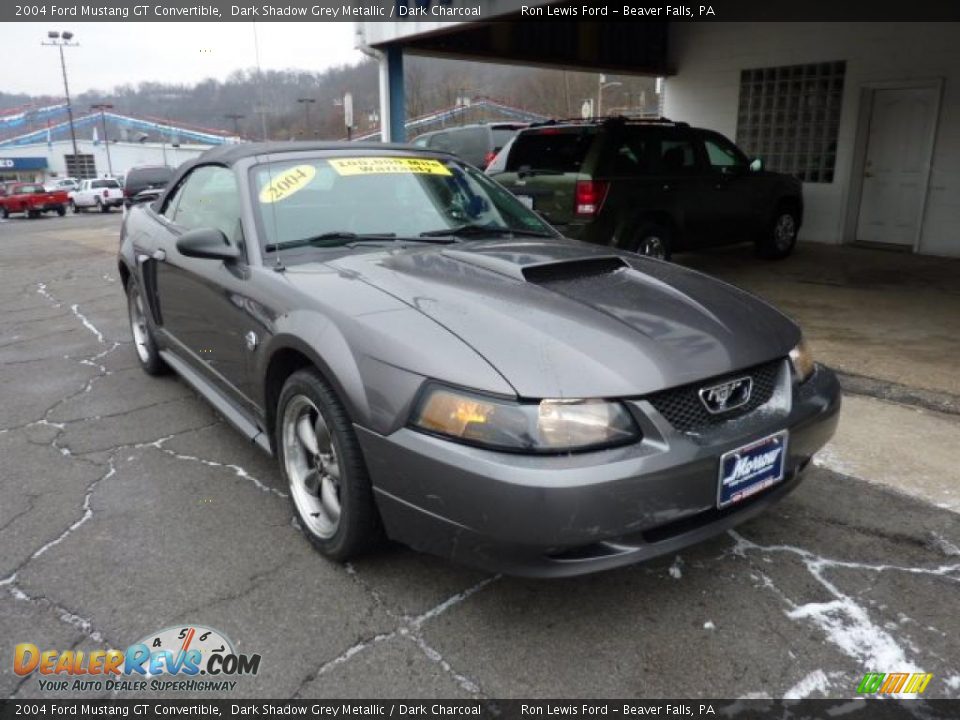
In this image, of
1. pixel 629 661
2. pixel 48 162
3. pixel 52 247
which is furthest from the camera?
pixel 48 162

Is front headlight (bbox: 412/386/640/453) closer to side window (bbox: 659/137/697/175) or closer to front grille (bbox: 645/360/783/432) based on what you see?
front grille (bbox: 645/360/783/432)

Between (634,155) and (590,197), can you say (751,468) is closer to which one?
(590,197)

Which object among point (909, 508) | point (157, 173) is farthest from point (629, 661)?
point (157, 173)

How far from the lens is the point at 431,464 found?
2.08 meters

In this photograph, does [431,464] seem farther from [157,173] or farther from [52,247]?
[157,173]

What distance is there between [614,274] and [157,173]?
81.7 ft

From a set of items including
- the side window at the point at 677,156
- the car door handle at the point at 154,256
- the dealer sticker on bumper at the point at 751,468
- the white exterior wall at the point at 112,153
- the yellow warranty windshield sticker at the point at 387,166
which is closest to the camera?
the dealer sticker on bumper at the point at 751,468

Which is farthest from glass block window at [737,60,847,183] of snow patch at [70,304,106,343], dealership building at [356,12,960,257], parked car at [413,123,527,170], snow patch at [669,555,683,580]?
snow patch at [70,304,106,343]

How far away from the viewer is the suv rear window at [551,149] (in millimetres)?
6922

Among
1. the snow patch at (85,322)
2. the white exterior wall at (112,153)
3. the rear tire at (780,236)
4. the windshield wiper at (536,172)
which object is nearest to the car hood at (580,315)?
the windshield wiper at (536,172)

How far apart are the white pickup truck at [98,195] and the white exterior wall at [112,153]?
100 ft

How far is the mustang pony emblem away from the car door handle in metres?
3.19

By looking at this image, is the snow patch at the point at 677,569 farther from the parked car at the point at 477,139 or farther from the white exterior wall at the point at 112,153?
the white exterior wall at the point at 112,153

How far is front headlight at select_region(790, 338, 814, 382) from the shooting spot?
263cm
